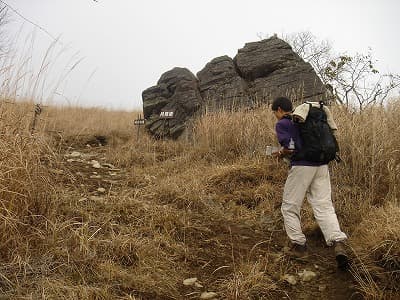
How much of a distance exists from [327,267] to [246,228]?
1018 millimetres

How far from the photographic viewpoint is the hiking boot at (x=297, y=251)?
10.7 ft

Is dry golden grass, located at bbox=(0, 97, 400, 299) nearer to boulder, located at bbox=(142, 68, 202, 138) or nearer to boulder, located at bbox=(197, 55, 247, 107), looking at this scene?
boulder, located at bbox=(197, 55, 247, 107)

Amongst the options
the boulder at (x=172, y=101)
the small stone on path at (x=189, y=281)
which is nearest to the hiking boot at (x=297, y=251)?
the small stone on path at (x=189, y=281)

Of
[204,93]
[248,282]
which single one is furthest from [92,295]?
[204,93]

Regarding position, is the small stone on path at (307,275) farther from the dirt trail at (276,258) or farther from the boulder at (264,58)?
the boulder at (264,58)

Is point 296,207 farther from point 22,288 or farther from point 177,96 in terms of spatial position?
point 177,96

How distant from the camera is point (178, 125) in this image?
9.69 meters

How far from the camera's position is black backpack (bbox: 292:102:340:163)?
3195 millimetres

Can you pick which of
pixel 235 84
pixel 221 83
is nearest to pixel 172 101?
pixel 221 83

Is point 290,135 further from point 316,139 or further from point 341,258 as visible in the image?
point 341,258

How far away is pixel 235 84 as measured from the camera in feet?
31.7

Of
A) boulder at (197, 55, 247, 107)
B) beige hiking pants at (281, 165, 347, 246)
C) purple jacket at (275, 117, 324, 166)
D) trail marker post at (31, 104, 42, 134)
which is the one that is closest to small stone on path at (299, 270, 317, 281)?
beige hiking pants at (281, 165, 347, 246)

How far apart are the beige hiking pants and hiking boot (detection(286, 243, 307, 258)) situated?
0.13 feet

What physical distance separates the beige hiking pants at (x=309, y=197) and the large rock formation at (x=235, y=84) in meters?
5.50
